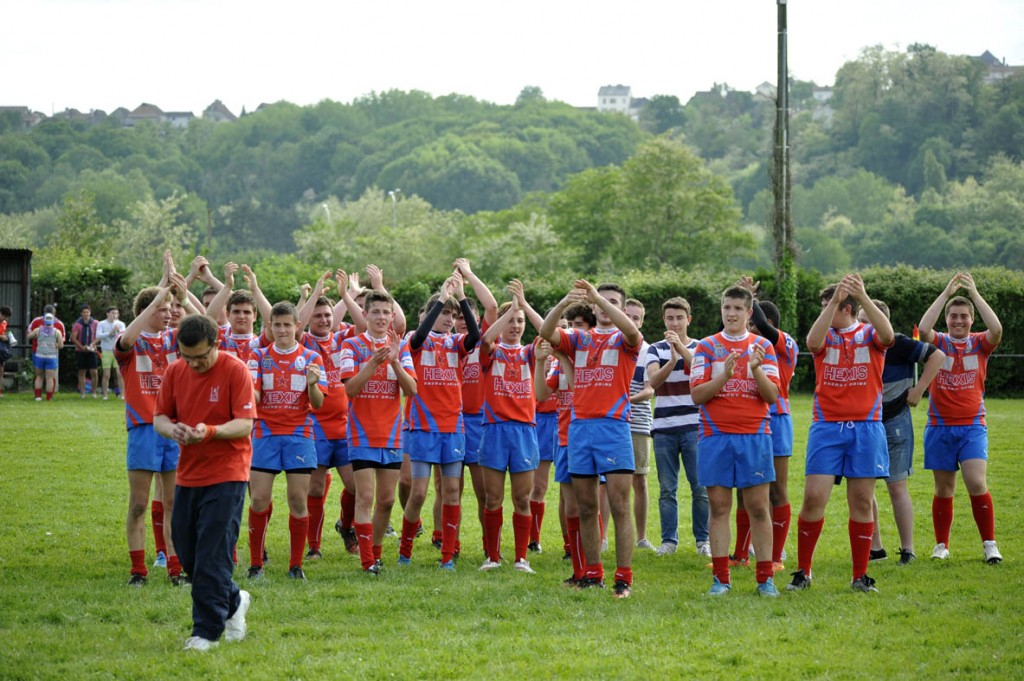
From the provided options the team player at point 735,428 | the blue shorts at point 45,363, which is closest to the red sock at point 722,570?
the team player at point 735,428

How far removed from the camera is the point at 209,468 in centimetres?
710

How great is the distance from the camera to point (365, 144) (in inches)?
5487

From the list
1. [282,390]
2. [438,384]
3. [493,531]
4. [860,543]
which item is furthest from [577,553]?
[282,390]

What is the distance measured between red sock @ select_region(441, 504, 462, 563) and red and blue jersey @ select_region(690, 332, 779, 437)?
2.40m

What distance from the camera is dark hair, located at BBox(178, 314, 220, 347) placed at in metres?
6.90

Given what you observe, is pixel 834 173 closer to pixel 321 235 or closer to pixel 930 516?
pixel 321 235

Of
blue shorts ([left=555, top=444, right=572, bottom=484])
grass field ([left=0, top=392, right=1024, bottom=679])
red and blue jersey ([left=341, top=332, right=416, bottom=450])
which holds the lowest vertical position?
grass field ([left=0, top=392, right=1024, bottom=679])

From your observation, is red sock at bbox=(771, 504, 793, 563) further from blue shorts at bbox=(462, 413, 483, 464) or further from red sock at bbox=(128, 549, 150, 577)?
red sock at bbox=(128, 549, 150, 577)

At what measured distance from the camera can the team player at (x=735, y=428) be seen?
8.34 m

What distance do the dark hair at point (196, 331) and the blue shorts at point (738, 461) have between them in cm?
373

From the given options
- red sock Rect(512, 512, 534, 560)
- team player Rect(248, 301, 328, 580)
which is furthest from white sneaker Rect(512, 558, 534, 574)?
team player Rect(248, 301, 328, 580)

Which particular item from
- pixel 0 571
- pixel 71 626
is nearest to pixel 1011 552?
pixel 71 626

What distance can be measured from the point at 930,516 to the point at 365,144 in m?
132

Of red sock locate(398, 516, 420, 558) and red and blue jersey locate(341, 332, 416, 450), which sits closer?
red and blue jersey locate(341, 332, 416, 450)
